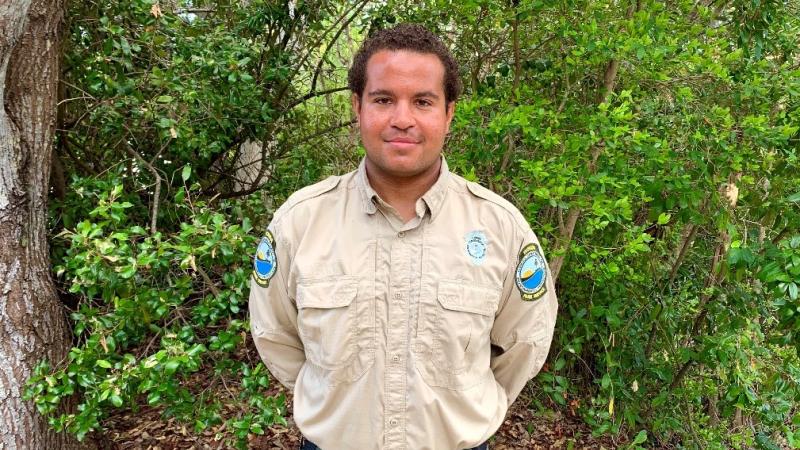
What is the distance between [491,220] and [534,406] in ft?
9.61

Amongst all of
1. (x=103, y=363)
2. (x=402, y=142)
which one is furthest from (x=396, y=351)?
(x=103, y=363)

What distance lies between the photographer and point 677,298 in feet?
12.1

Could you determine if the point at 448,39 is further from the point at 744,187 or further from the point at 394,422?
the point at 394,422

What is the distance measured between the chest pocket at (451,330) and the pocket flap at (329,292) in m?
0.22

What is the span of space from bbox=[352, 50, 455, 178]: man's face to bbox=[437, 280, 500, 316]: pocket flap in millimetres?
360

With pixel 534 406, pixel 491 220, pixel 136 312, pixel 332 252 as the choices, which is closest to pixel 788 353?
pixel 534 406

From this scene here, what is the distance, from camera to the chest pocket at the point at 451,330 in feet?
5.47

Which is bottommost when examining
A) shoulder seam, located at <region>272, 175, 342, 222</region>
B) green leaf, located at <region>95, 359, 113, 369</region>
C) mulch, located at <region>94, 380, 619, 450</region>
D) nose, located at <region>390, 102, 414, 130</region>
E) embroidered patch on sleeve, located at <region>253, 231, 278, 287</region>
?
mulch, located at <region>94, 380, 619, 450</region>

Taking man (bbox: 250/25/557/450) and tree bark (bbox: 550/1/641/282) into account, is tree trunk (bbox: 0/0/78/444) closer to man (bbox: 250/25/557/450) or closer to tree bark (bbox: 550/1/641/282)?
man (bbox: 250/25/557/450)

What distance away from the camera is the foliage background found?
2334 millimetres

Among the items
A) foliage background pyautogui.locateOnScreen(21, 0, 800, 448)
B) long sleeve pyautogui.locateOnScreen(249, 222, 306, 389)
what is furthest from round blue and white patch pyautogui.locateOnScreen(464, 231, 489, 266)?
foliage background pyautogui.locateOnScreen(21, 0, 800, 448)

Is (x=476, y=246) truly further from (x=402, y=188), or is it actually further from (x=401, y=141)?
(x=401, y=141)

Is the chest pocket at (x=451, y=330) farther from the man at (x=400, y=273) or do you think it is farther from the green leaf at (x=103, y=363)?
the green leaf at (x=103, y=363)

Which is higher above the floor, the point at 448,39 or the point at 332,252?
the point at 448,39
